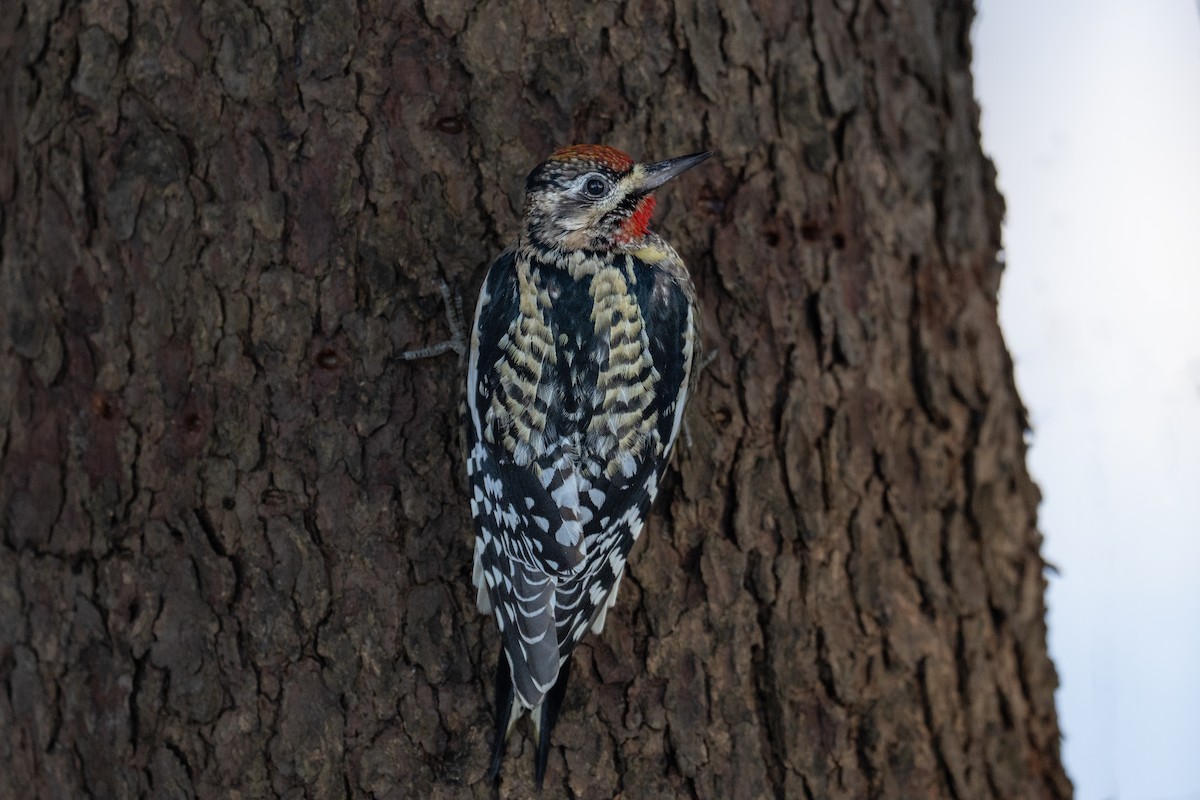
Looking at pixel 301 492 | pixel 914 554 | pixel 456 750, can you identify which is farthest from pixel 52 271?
pixel 914 554

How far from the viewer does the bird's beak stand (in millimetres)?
2227

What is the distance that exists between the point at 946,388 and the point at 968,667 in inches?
27.6

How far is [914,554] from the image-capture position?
2.62m

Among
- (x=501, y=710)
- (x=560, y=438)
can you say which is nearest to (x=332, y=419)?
(x=560, y=438)

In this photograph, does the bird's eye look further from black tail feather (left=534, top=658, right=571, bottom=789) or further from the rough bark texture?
black tail feather (left=534, top=658, right=571, bottom=789)

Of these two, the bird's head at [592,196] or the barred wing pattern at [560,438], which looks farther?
the bird's head at [592,196]

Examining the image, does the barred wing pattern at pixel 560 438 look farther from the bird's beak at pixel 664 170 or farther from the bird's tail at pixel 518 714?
the bird's beak at pixel 664 170

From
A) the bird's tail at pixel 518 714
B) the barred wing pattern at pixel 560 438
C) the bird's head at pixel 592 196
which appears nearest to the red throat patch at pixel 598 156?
the bird's head at pixel 592 196

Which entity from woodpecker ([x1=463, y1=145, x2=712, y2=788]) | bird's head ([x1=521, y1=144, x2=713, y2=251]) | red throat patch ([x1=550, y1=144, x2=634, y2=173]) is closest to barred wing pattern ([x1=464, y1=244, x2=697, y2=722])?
woodpecker ([x1=463, y1=145, x2=712, y2=788])

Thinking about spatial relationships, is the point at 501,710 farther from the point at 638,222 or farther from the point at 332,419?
the point at 638,222

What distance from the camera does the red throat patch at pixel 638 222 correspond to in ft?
7.79

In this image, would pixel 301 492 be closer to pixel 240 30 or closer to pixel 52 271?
pixel 52 271

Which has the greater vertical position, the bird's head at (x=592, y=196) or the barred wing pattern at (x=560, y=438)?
the bird's head at (x=592, y=196)

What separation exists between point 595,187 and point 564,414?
51 cm
